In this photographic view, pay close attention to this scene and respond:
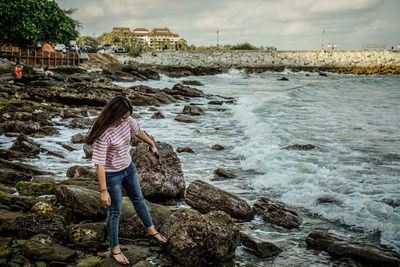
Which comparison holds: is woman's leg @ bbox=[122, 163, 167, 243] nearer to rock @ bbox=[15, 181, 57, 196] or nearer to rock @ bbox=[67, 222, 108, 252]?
rock @ bbox=[67, 222, 108, 252]

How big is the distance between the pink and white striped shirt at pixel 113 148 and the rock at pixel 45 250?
1145 mm

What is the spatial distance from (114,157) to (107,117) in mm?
486

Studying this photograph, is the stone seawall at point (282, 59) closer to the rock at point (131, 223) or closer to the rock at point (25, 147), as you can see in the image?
the rock at point (25, 147)

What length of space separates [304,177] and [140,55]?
64.2 meters

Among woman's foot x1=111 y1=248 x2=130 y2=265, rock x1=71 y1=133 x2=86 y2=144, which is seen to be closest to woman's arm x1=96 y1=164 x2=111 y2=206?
woman's foot x1=111 y1=248 x2=130 y2=265

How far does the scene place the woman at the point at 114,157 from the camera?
375cm

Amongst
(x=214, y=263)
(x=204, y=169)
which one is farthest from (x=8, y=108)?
(x=214, y=263)

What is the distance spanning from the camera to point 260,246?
16.1 feet

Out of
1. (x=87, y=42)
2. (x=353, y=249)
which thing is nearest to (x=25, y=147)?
(x=353, y=249)

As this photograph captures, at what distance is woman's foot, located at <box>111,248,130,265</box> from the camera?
13.2ft

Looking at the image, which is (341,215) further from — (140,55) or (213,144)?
(140,55)

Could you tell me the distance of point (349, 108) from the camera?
21.7 meters

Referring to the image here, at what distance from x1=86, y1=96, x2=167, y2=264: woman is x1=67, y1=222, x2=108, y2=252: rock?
19.8 inches

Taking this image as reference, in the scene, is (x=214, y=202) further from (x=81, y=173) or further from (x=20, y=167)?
(x=20, y=167)
